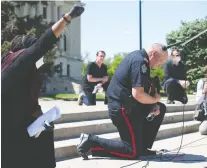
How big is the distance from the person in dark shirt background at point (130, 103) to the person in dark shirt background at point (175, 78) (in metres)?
4.77

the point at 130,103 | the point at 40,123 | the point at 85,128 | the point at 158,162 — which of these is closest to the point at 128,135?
the point at 130,103

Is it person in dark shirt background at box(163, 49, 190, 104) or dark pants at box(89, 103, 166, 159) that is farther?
person in dark shirt background at box(163, 49, 190, 104)

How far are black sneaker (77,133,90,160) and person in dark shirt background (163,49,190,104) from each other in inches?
201

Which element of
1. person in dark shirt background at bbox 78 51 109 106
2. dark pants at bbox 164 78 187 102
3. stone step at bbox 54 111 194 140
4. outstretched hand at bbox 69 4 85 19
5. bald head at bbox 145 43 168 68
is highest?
outstretched hand at bbox 69 4 85 19

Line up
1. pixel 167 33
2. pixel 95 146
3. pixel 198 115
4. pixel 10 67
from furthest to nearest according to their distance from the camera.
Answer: pixel 167 33 → pixel 198 115 → pixel 95 146 → pixel 10 67

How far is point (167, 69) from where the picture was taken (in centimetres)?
1022

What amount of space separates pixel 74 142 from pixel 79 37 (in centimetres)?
6771

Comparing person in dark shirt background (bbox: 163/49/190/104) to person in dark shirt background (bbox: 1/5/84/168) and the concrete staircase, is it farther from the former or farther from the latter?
person in dark shirt background (bbox: 1/5/84/168)

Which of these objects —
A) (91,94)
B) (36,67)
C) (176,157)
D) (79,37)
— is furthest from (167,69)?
(79,37)

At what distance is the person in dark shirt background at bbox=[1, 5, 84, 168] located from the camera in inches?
114

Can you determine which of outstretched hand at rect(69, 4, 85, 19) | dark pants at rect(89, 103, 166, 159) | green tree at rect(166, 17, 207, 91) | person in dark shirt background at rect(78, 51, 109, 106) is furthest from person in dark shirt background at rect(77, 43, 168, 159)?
green tree at rect(166, 17, 207, 91)

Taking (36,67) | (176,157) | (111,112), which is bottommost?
(176,157)

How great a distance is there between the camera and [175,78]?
10211 millimetres

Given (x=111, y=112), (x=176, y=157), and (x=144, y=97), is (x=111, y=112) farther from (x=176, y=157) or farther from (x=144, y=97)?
(x=176, y=157)
